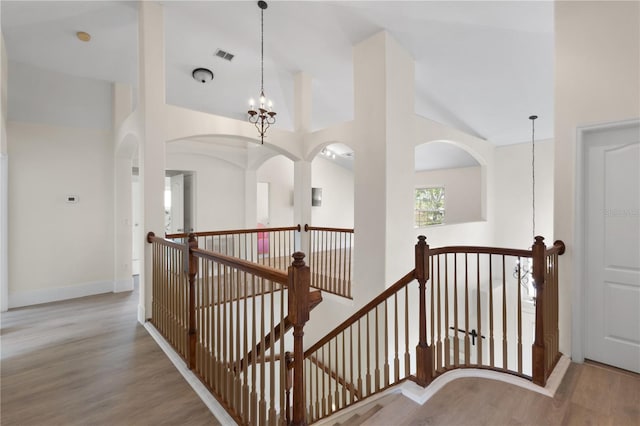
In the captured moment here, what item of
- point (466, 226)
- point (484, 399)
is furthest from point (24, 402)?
point (466, 226)

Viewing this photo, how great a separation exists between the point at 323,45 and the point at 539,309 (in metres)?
4.12

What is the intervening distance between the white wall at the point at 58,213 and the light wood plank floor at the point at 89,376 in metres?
0.82

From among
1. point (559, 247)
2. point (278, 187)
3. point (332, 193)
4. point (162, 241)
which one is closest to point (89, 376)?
point (162, 241)

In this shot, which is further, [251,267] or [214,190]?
[214,190]

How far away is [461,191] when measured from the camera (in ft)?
25.9

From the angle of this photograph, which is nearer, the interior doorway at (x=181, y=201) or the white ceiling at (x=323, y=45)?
the white ceiling at (x=323, y=45)

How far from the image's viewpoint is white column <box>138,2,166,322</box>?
3426 mm

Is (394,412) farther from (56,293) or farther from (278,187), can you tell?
(278,187)

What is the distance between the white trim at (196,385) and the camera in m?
1.97

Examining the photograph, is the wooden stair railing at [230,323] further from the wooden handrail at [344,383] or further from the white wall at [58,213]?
the white wall at [58,213]

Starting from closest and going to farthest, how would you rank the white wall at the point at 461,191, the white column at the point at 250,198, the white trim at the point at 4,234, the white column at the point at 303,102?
the white trim at the point at 4,234, the white column at the point at 303,102, the white column at the point at 250,198, the white wall at the point at 461,191

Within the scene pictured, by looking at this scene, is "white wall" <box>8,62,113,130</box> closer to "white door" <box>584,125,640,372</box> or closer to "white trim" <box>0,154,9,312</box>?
"white trim" <box>0,154,9,312</box>

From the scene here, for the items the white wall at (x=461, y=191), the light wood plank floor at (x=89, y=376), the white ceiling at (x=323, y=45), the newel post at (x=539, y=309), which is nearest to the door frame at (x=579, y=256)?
the newel post at (x=539, y=309)

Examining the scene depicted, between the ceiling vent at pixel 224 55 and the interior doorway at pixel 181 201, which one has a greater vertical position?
the ceiling vent at pixel 224 55
